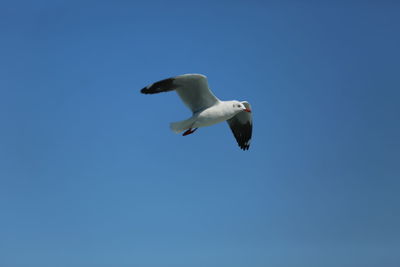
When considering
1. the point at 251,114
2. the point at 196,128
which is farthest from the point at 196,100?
the point at 251,114

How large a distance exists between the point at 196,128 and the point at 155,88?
1.03m

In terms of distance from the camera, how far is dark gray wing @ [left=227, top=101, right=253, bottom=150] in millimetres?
9938

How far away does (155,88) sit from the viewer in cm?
799

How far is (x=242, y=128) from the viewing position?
33.0 feet

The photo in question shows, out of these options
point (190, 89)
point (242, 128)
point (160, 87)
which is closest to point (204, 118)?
point (190, 89)

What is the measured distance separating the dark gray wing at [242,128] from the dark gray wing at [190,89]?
5.33ft

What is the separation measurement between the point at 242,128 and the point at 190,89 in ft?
7.01

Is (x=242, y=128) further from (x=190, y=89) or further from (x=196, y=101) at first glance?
(x=190, y=89)

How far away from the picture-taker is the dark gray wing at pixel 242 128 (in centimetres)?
994

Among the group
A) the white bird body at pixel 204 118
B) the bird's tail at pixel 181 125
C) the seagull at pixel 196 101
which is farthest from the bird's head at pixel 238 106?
the bird's tail at pixel 181 125

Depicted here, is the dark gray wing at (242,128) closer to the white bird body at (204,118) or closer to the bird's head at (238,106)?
the bird's head at (238,106)

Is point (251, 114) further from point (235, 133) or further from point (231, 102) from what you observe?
point (231, 102)

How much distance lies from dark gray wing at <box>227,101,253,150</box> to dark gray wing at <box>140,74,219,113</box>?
1624mm

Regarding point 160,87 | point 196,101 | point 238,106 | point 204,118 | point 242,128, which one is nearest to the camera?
point 160,87
